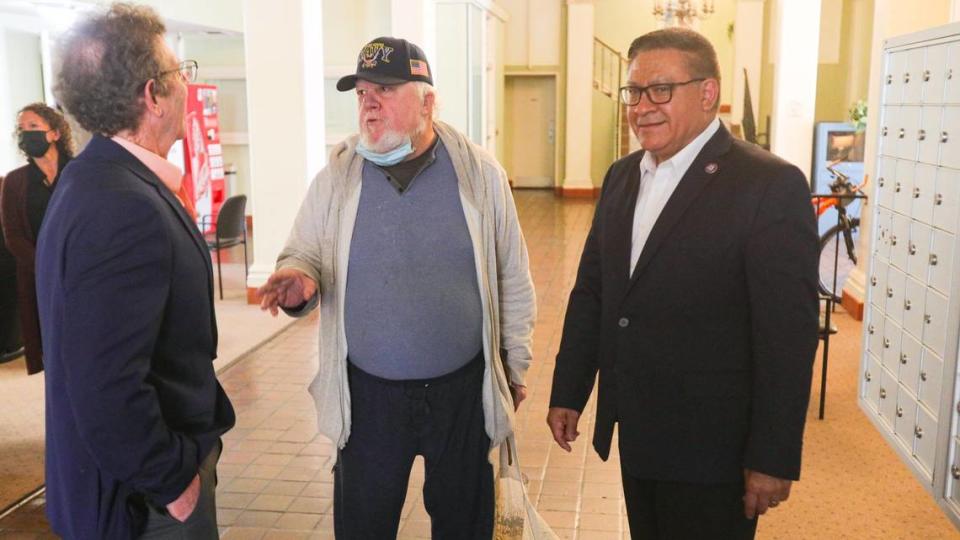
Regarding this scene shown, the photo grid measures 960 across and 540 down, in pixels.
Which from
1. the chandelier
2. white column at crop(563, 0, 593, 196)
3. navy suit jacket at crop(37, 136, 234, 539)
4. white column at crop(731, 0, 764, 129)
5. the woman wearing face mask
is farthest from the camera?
white column at crop(563, 0, 593, 196)

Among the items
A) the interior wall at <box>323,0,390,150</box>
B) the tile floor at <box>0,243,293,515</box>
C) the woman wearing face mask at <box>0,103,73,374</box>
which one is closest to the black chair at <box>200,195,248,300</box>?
the tile floor at <box>0,243,293,515</box>

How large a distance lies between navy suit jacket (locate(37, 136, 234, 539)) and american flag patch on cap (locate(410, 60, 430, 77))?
3.24ft

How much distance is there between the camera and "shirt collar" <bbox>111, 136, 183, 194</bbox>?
6.07 ft

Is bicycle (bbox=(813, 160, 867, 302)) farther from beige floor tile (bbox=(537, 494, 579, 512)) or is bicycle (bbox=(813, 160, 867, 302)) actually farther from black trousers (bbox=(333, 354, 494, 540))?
black trousers (bbox=(333, 354, 494, 540))

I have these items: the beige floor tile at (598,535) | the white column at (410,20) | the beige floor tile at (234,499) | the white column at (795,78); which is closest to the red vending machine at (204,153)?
the white column at (410,20)

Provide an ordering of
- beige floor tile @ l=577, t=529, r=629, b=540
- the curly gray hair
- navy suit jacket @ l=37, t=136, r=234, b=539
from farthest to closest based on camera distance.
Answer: beige floor tile @ l=577, t=529, r=629, b=540 → the curly gray hair → navy suit jacket @ l=37, t=136, r=234, b=539

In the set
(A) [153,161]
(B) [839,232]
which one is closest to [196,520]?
(A) [153,161]

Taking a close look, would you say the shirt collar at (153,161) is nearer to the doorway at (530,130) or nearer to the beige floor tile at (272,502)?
the beige floor tile at (272,502)

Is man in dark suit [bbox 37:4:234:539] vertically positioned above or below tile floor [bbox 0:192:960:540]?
above

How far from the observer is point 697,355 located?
216 cm

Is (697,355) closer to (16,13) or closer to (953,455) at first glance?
(953,455)

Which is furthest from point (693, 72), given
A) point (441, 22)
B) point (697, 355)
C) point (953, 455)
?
point (441, 22)

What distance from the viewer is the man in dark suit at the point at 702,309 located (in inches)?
81.3

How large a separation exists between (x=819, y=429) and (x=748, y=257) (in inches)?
128
